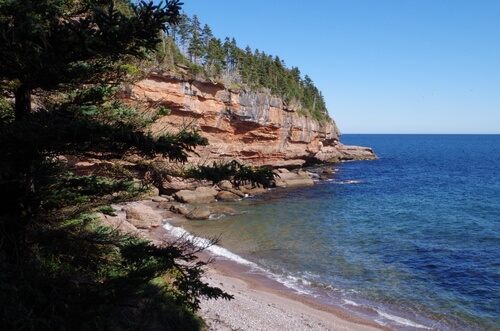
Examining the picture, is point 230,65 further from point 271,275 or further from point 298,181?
point 271,275

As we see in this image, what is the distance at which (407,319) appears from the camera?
14094 mm

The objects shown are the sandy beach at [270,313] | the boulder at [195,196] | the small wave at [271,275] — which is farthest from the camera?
the boulder at [195,196]

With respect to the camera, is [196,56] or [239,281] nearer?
[239,281]

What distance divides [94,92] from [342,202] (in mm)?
31247

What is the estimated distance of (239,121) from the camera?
153ft

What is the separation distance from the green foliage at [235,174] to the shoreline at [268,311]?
7199 mm

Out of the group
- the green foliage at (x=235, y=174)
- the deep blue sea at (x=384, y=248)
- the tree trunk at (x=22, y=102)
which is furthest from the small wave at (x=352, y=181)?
the tree trunk at (x=22, y=102)

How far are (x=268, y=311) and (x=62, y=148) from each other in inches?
423

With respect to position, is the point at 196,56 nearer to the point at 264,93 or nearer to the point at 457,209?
the point at 264,93

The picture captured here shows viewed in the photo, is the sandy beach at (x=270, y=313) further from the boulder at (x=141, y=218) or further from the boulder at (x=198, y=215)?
the boulder at (x=198, y=215)

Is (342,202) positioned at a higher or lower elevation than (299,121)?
lower

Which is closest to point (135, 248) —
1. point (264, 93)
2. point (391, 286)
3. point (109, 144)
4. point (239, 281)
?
point (109, 144)

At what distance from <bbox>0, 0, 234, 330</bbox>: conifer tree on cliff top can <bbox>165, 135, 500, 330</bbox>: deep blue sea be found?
11.7m

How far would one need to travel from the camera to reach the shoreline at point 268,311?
12.4 meters
